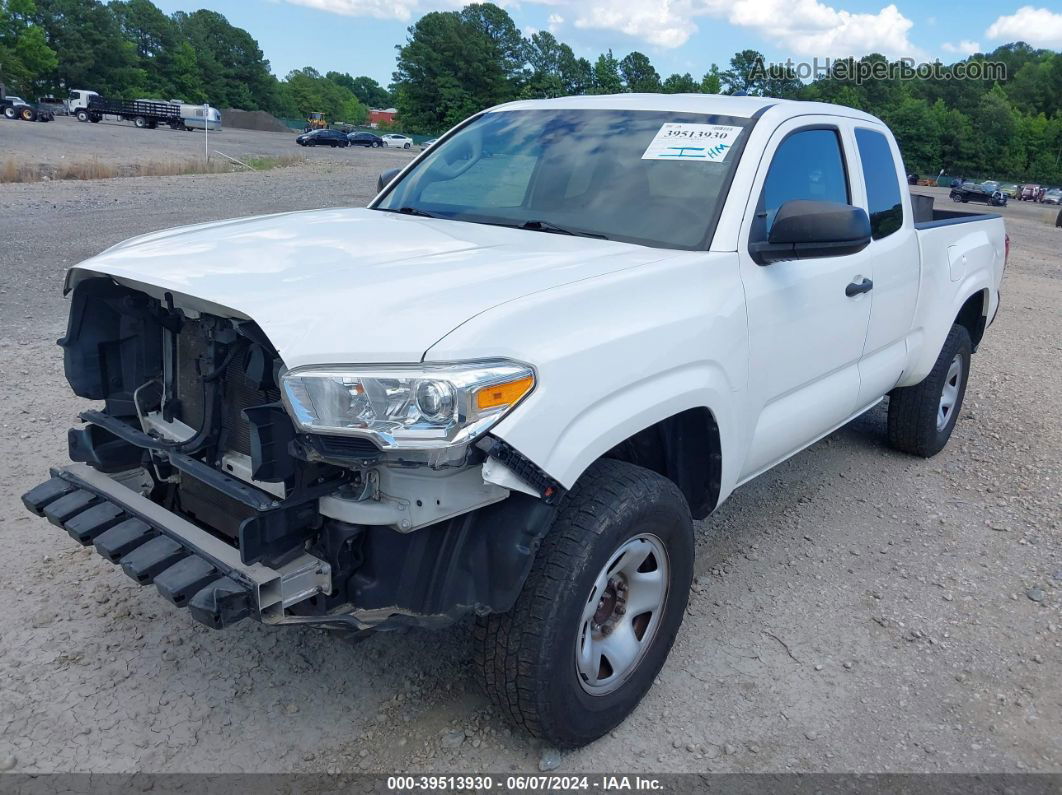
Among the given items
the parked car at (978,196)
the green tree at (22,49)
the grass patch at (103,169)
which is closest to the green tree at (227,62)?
the green tree at (22,49)

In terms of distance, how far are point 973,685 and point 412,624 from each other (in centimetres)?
221

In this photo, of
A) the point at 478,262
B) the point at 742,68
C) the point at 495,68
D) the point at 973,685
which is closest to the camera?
the point at 478,262

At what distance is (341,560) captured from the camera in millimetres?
2426

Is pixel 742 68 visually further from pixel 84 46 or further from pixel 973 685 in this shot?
pixel 973 685

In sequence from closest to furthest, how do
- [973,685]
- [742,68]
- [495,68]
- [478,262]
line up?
[478,262], [973,685], [495,68], [742,68]

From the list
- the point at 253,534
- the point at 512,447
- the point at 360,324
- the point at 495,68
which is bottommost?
the point at 253,534

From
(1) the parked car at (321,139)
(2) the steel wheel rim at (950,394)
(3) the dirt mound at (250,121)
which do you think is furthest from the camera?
(3) the dirt mound at (250,121)

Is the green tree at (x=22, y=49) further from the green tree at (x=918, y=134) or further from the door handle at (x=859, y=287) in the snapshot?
the door handle at (x=859, y=287)

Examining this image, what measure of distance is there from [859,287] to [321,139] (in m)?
56.4

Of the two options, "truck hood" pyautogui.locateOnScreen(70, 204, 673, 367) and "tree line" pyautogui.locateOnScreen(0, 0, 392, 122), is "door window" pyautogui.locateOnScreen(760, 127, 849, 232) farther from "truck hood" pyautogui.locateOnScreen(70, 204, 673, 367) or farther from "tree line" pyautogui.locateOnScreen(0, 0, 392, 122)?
"tree line" pyautogui.locateOnScreen(0, 0, 392, 122)

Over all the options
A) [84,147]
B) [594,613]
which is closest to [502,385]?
[594,613]

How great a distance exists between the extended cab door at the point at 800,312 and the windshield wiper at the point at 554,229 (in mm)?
559

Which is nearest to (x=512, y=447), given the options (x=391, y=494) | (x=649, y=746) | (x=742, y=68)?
(x=391, y=494)

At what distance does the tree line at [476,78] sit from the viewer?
73.3 meters
